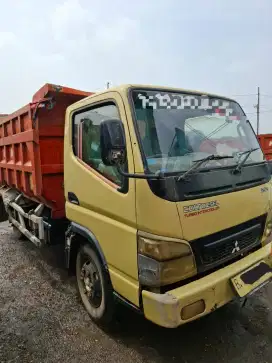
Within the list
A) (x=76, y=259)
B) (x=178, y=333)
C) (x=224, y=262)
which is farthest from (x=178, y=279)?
(x=76, y=259)

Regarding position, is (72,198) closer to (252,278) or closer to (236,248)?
(236,248)

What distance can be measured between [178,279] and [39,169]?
2.16 m

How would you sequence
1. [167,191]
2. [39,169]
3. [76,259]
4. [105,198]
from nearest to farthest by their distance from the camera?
[167,191] → [105,198] → [76,259] → [39,169]

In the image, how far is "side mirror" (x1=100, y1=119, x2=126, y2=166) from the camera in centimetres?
223

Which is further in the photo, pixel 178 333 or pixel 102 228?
pixel 178 333

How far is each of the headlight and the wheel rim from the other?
0.87m

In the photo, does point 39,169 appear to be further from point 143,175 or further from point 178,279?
point 178,279

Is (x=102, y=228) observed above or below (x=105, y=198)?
below

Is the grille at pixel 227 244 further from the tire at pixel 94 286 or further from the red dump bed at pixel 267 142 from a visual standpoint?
the red dump bed at pixel 267 142

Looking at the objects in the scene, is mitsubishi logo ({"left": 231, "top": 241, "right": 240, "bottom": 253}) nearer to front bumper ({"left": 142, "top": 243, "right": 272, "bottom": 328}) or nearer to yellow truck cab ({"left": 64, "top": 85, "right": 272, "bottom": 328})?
yellow truck cab ({"left": 64, "top": 85, "right": 272, "bottom": 328})

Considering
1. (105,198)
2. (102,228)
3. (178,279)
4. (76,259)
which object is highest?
(105,198)

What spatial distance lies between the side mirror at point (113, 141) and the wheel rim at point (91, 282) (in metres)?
1.22

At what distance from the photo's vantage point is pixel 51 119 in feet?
11.9

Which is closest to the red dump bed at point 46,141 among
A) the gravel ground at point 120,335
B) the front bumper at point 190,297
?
the gravel ground at point 120,335
